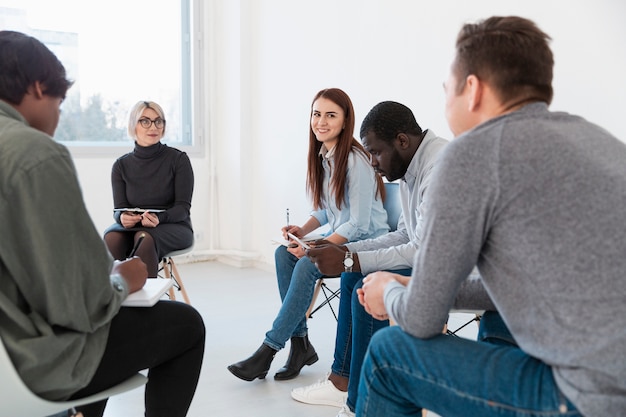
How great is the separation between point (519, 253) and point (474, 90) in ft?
1.11

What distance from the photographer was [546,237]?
1138mm

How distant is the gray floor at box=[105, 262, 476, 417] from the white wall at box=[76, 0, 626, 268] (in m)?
0.51

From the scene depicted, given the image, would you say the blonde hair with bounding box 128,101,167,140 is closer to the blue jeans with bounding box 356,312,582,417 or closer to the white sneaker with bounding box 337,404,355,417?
the white sneaker with bounding box 337,404,355,417

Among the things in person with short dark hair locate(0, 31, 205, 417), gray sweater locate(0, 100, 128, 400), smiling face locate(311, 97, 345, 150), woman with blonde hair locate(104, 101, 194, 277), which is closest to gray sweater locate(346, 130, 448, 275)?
smiling face locate(311, 97, 345, 150)

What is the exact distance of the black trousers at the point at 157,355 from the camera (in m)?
1.52

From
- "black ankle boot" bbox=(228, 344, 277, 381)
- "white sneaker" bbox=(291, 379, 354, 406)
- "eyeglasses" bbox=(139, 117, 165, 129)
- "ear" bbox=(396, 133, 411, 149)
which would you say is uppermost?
"ear" bbox=(396, 133, 411, 149)

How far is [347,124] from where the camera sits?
2994 millimetres

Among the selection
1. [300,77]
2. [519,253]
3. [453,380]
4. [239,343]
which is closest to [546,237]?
[519,253]

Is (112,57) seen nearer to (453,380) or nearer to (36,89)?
(36,89)

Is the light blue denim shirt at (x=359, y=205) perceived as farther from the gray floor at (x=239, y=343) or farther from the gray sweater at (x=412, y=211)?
the gray floor at (x=239, y=343)

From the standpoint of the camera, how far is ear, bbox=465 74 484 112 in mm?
1286

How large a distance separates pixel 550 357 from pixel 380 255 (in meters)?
1.13

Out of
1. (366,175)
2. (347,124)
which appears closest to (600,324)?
(366,175)

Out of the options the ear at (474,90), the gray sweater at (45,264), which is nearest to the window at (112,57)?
the gray sweater at (45,264)
